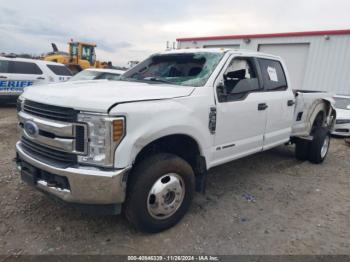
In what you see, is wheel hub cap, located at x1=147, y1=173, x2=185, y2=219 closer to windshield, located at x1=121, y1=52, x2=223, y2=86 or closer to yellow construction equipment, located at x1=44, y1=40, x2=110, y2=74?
windshield, located at x1=121, y1=52, x2=223, y2=86

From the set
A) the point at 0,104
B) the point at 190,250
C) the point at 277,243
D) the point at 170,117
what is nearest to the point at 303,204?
the point at 277,243

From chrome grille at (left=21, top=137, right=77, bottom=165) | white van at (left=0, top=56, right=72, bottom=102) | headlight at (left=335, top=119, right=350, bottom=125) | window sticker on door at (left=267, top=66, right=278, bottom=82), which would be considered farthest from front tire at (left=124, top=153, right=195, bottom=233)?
white van at (left=0, top=56, right=72, bottom=102)

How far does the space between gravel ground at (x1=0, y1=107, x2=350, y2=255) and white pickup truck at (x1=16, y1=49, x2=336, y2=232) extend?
33 centimetres

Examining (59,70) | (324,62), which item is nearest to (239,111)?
(59,70)

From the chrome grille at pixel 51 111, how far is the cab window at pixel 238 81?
66.0 inches

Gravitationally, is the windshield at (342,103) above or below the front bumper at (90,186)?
above

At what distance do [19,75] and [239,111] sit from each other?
941 centimetres

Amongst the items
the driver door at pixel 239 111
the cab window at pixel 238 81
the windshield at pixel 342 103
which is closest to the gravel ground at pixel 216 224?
the driver door at pixel 239 111

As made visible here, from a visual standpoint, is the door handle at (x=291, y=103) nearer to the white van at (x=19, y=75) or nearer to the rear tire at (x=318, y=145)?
the rear tire at (x=318, y=145)

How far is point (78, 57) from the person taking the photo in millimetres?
18188

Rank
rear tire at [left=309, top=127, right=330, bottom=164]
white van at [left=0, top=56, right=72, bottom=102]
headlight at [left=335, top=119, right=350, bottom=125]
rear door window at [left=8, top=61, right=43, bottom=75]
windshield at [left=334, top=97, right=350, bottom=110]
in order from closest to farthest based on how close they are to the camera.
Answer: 1. rear tire at [left=309, top=127, right=330, bottom=164]
2. headlight at [left=335, top=119, right=350, bottom=125]
3. windshield at [left=334, top=97, right=350, bottom=110]
4. white van at [left=0, top=56, right=72, bottom=102]
5. rear door window at [left=8, top=61, right=43, bottom=75]

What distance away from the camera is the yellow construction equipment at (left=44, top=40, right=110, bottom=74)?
1755 centimetres

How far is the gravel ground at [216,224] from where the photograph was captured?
9.21 ft

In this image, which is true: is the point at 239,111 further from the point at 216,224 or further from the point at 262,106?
the point at 216,224
